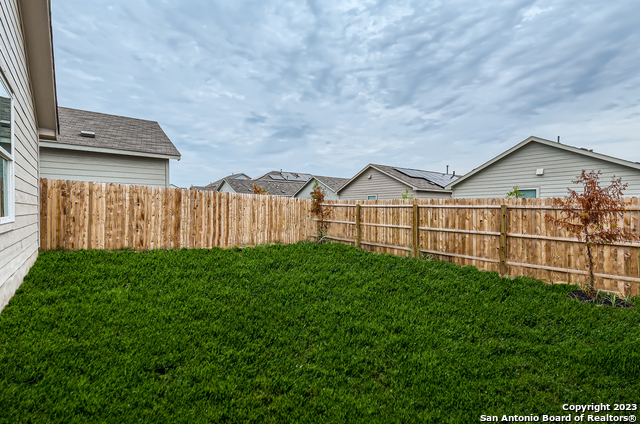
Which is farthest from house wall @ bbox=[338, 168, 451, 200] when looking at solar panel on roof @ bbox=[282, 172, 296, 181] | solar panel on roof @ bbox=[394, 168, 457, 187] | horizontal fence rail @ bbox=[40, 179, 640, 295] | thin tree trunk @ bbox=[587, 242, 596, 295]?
solar panel on roof @ bbox=[282, 172, 296, 181]

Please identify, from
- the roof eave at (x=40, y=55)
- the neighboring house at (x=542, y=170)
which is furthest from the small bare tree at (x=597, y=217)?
the roof eave at (x=40, y=55)

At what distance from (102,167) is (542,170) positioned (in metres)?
16.0

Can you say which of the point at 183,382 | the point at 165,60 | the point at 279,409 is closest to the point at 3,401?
the point at 183,382

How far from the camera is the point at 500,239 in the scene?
21.7 feet

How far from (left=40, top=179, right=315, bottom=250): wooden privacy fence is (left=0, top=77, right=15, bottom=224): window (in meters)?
2.85

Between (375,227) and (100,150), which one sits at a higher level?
(100,150)

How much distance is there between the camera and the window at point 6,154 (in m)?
3.67

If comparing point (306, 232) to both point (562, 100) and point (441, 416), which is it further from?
point (562, 100)

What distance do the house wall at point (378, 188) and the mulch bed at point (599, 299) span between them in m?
11.7

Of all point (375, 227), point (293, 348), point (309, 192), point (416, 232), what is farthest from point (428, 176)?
point (293, 348)

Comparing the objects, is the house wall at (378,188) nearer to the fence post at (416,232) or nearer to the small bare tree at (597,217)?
the fence post at (416,232)

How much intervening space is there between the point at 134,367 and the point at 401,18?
10.1m

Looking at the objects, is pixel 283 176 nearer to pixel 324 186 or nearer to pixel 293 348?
pixel 324 186

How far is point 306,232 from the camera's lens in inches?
431
